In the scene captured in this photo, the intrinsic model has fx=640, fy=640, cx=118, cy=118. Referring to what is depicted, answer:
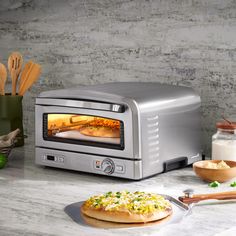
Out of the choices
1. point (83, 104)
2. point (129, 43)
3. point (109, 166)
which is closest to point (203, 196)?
point (109, 166)

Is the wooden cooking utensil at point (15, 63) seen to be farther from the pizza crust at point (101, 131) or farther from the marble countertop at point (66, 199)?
the pizza crust at point (101, 131)

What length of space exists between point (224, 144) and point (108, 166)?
1.31ft

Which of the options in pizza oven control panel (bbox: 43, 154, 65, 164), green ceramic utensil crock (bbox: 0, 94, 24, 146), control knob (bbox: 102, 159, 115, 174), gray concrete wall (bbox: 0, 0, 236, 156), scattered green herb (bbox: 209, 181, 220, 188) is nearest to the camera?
scattered green herb (bbox: 209, 181, 220, 188)

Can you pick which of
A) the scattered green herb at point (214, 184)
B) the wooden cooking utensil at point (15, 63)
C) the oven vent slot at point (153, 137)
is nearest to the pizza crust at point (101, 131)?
the oven vent slot at point (153, 137)

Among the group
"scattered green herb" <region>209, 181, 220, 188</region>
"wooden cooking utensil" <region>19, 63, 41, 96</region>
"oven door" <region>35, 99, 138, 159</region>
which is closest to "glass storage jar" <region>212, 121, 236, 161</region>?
"scattered green herb" <region>209, 181, 220, 188</region>

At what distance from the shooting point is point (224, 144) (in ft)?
7.00

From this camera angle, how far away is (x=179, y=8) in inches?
94.2

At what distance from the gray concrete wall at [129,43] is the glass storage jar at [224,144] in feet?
0.71

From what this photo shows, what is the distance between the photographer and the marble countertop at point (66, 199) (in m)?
1.56

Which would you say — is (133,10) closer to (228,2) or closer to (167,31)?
(167,31)

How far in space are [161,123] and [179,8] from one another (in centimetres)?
55

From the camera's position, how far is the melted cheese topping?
161 centimetres

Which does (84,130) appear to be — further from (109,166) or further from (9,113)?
(9,113)

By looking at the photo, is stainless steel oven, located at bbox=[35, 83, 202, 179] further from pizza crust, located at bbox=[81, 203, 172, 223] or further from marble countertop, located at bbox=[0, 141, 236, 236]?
pizza crust, located at bbox=[81, 203, 172, 223]
